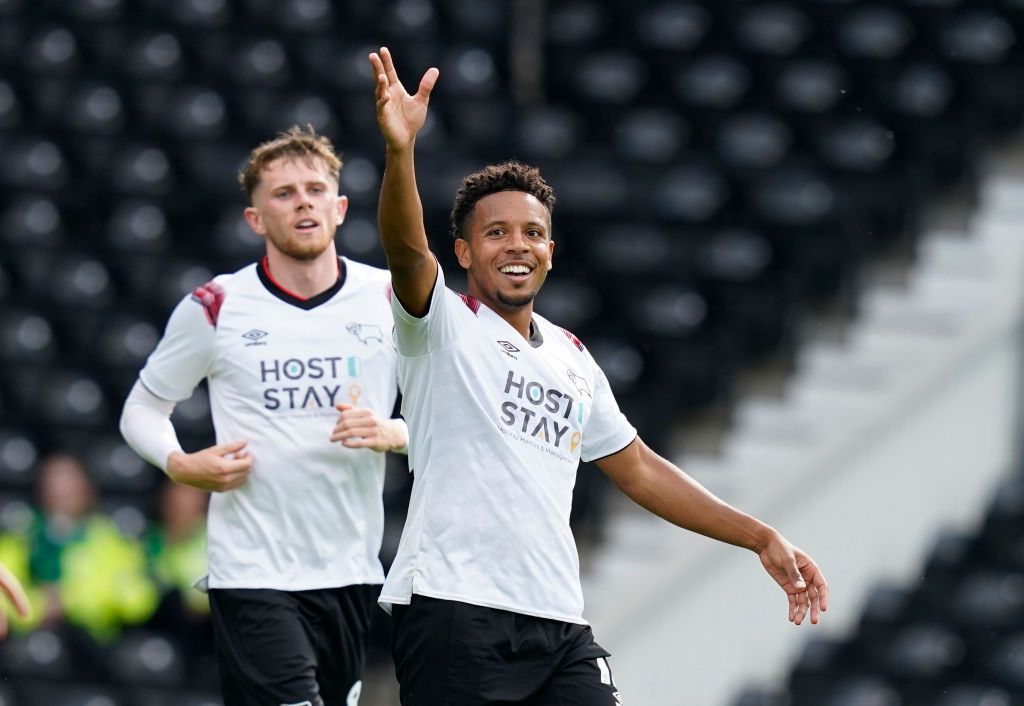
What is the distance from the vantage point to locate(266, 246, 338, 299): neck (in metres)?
5.32

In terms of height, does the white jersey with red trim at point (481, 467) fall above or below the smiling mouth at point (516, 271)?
below

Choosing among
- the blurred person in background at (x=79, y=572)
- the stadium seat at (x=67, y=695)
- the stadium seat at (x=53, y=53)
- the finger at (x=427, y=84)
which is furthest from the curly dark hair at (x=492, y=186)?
the stadium seat at (x=53, y=53)

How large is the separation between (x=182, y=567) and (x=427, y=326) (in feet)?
17.3

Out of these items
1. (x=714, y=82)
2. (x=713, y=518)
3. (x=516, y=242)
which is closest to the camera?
(x=516, y=242)

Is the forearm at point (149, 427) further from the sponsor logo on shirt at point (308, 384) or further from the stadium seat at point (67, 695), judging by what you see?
the stadium seat at point (67, 695)

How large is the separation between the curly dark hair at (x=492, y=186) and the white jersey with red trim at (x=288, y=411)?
3.08 ft

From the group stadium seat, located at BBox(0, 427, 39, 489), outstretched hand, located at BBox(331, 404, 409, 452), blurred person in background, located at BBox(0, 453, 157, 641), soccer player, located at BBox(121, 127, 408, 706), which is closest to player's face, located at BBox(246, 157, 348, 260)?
soccer player, located at BBox(121, 127, 408, 706)

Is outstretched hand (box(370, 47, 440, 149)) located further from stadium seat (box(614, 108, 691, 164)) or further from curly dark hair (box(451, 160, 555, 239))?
stadium seat (box(614, 108, 691, 164))

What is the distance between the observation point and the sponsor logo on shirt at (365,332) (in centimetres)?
525

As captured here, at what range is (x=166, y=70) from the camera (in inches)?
449

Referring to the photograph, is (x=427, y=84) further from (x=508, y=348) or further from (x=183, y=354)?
(x=183, y=354)

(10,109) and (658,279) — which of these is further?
A: (10,109)

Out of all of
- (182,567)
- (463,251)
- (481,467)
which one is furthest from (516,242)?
(182,567)

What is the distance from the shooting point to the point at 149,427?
5.30 meters
